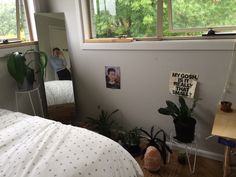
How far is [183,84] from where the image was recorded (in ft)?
6.61

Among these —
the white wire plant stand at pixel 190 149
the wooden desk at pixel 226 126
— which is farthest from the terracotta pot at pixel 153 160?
the wooden desk at pixel 226 126

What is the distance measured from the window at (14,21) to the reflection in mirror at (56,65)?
0.19m

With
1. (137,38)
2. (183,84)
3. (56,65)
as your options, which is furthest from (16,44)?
(183,84)

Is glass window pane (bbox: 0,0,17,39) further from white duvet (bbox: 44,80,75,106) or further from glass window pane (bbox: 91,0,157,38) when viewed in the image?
glass window pane (bbox: 91,0,157,38)

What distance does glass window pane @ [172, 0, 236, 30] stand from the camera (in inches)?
71.7

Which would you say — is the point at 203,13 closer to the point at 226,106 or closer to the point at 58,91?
the point at 226,106

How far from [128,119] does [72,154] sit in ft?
4.59

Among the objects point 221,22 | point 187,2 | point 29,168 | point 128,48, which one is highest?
point 187,2

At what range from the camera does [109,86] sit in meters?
2.50

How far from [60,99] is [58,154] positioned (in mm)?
1573

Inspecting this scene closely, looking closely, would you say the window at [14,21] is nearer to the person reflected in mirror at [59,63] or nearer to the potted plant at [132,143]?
the person reflected in mirror at [59,63]

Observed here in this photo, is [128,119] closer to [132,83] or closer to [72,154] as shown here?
[132,83]

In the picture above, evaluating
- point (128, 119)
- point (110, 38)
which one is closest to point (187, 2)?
point (110, 38)

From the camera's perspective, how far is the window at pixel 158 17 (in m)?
1.86
